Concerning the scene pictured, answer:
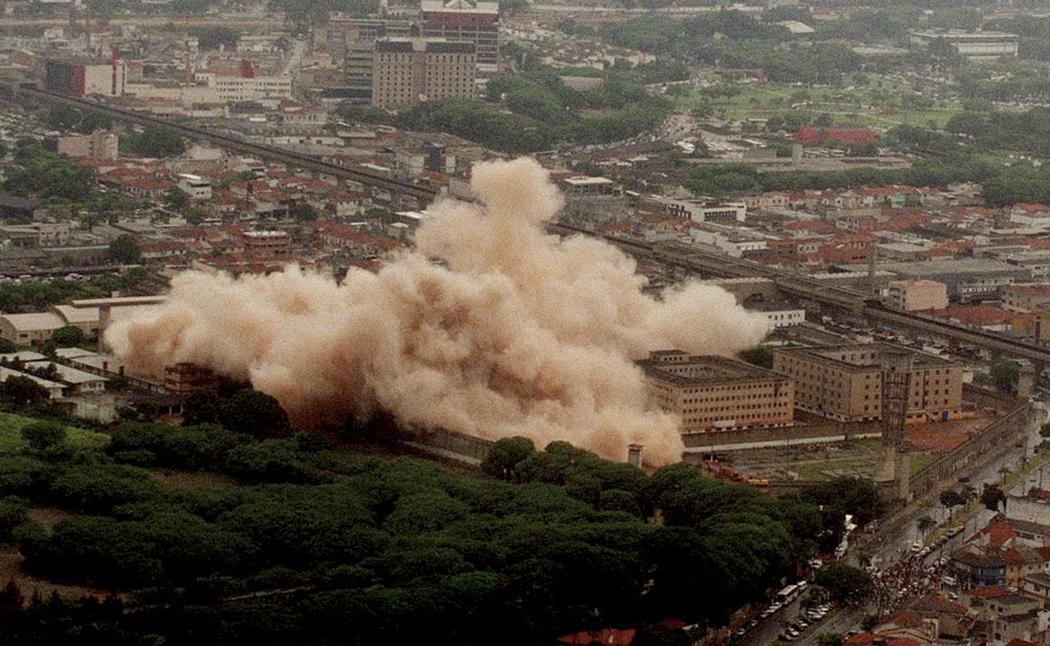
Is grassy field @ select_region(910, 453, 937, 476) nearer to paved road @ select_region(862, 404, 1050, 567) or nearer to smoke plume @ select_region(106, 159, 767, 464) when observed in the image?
paved road @ select_region(862, 404, 1050, 567)

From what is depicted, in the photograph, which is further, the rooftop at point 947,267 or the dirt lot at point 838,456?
the rooftop at point 947,267

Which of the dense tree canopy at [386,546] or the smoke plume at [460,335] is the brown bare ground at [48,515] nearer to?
the dense tree canopy at [386,546]

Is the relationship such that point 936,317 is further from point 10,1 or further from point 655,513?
point 10,1

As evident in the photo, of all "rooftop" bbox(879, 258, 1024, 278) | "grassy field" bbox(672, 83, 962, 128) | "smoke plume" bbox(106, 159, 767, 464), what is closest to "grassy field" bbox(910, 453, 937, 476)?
"smoke plume" bbox(106, 159, 767, 464)

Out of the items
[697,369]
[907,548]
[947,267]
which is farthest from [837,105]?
[907,548]

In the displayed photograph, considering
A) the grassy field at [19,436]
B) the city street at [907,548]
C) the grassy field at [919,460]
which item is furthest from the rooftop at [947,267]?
the grassy field at [19,436]
